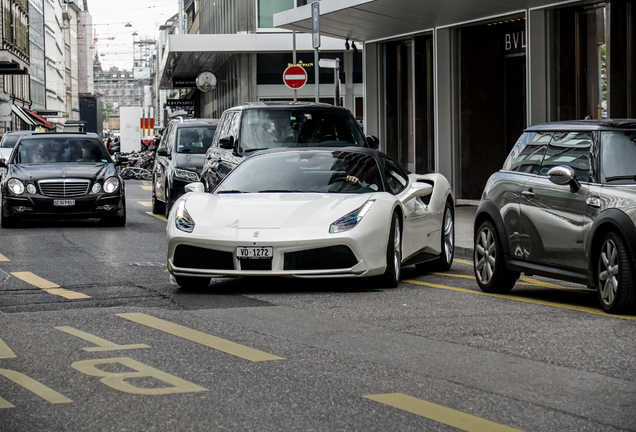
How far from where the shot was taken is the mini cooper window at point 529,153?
366 inches

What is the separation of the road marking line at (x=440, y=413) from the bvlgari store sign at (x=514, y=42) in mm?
14638

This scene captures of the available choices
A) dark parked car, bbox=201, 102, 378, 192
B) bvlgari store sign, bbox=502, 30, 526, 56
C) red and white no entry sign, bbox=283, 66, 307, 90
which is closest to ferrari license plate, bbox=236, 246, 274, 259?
dark parked car, bbox=201, 102, 378, 192

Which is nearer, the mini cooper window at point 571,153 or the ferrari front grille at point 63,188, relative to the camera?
the mini cooper window at point 571,153

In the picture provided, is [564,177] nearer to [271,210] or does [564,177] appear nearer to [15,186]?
[271,210]

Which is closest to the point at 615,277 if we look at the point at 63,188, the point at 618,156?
the point at 618,156

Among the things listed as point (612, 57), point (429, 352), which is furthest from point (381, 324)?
point (612, 57)

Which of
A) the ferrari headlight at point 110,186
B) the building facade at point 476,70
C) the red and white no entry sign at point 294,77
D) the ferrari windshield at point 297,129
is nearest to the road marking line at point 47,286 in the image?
the ferrari windshield at point 297,129

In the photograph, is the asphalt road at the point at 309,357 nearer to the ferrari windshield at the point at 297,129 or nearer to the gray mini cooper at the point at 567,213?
the gray mini cooper at the point at 567,213

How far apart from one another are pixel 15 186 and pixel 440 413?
44.7 ft

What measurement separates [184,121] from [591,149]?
13287 mm

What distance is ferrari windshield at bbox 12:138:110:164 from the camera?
18.8 metres

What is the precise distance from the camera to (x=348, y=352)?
656cm

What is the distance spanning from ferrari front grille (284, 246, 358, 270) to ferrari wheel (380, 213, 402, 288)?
416 mm

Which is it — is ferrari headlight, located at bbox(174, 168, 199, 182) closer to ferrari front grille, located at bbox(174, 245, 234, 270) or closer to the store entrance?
the store entrance
